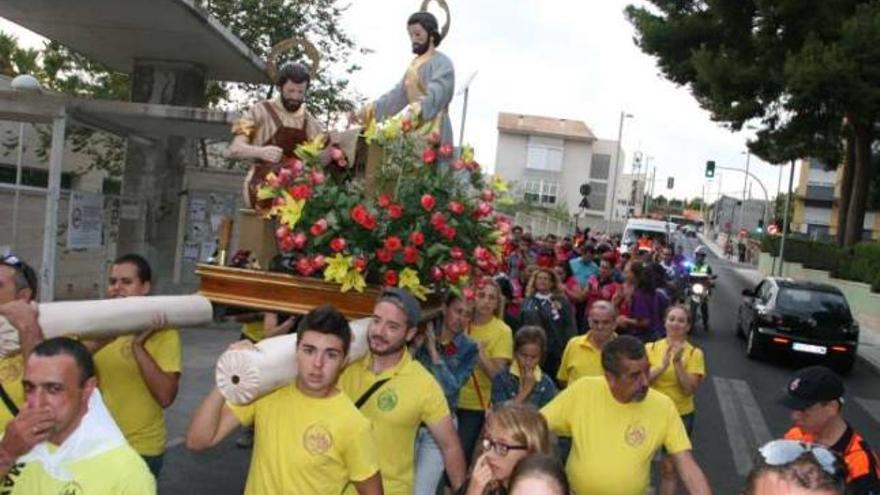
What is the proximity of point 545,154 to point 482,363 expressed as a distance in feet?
228

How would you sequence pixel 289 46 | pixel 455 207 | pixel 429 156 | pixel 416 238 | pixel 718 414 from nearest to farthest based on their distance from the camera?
1. pixel 416 238
2. pixel 455 207
3. pixel 429 156
4. pixel 289 46
5. pixel 718 414

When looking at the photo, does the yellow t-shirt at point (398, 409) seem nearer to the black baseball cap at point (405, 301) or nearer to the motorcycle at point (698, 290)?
the black baseball cap at point (405, 301)

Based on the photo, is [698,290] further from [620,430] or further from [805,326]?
[620,430]

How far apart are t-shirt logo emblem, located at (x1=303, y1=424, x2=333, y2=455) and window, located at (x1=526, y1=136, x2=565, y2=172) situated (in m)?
72.0

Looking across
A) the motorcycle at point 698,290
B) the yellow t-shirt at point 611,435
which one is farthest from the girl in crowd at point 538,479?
the motorcycle at point 698,290

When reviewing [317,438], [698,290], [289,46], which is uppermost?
[289,46]

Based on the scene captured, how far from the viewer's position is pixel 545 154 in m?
74.5

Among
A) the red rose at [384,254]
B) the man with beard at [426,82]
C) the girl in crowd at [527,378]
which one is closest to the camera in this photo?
the red rose at [384,254]

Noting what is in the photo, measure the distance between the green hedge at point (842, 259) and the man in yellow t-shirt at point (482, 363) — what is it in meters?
20.6

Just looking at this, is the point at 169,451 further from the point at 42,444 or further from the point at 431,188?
the point at 42,444

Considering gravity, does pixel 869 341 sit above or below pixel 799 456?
below

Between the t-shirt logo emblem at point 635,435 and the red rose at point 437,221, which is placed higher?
the red rose at point 437,221

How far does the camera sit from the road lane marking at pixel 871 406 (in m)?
11.6

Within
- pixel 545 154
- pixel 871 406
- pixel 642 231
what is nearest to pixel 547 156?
pixel 545 154
